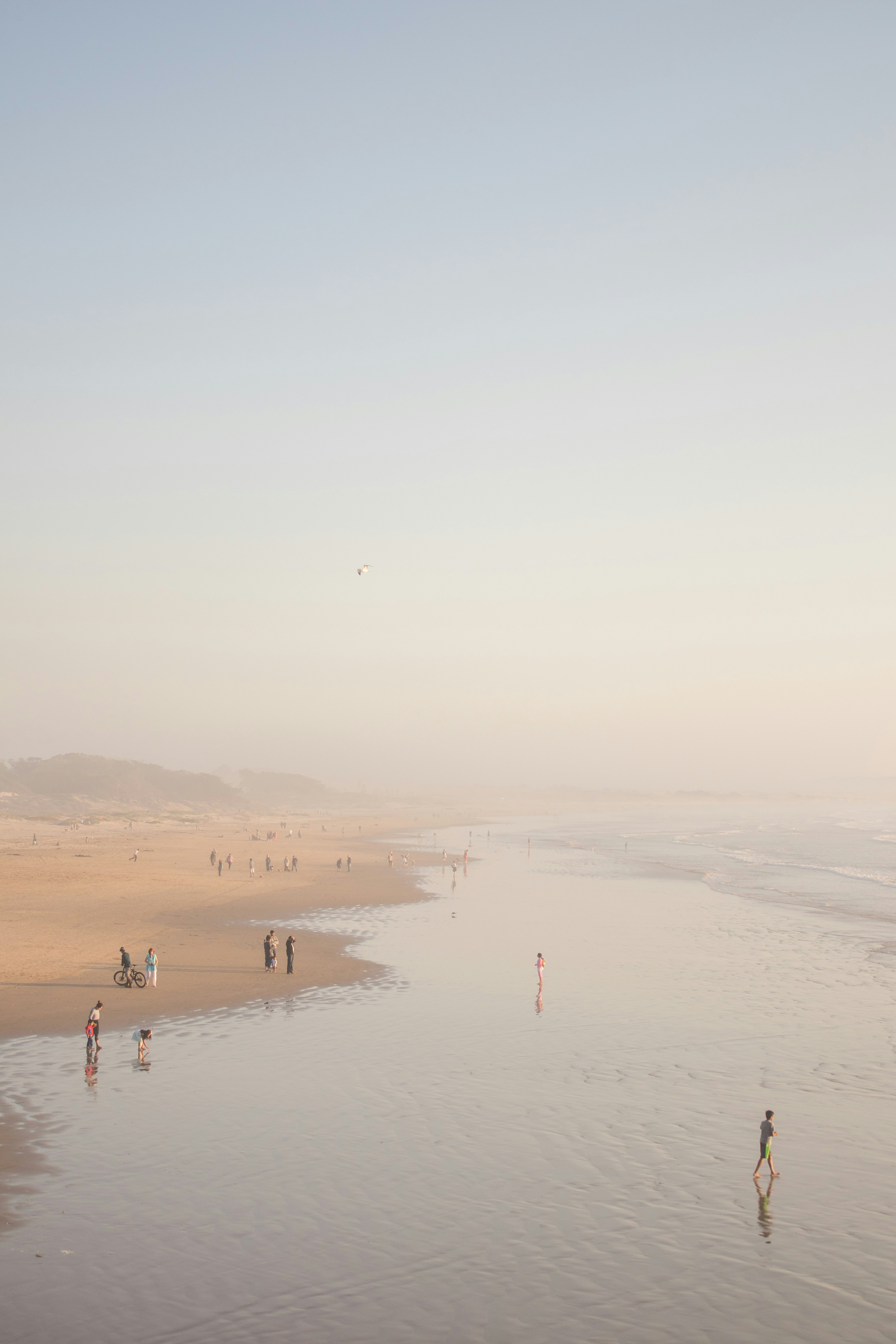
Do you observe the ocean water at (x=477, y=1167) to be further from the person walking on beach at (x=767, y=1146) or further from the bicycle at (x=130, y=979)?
the bicycle at (x=130, y=979)

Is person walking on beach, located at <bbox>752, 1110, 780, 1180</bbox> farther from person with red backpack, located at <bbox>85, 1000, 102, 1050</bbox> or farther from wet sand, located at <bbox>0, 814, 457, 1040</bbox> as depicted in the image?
wet sand, located at <bbox>0, 814, 457, 1040</bbox>

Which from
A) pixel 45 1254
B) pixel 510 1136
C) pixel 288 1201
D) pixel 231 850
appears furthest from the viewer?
pixel 231 850

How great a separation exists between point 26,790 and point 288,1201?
183 metres

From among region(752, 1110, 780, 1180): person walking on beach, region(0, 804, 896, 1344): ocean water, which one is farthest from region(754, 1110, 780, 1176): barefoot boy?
region(0, 804, 896, 1344): ocean water

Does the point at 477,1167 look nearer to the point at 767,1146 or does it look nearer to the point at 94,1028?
the point at 767,1146

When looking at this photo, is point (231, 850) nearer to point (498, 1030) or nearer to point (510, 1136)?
point (498, 1030)

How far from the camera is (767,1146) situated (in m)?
16.6

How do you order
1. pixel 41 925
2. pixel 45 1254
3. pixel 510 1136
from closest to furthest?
pixel 45 1254 → pixel 510 1136 → pixel 41 925

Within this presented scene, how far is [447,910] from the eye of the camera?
50781 millimetres

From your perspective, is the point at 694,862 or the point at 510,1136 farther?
the point at 694,862

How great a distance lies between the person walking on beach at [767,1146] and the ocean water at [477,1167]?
0.20 meters

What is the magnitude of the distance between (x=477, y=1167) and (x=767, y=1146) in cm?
567

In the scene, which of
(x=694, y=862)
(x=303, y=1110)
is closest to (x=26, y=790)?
(x=694, y=862)

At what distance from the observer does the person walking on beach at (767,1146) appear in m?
16.5
